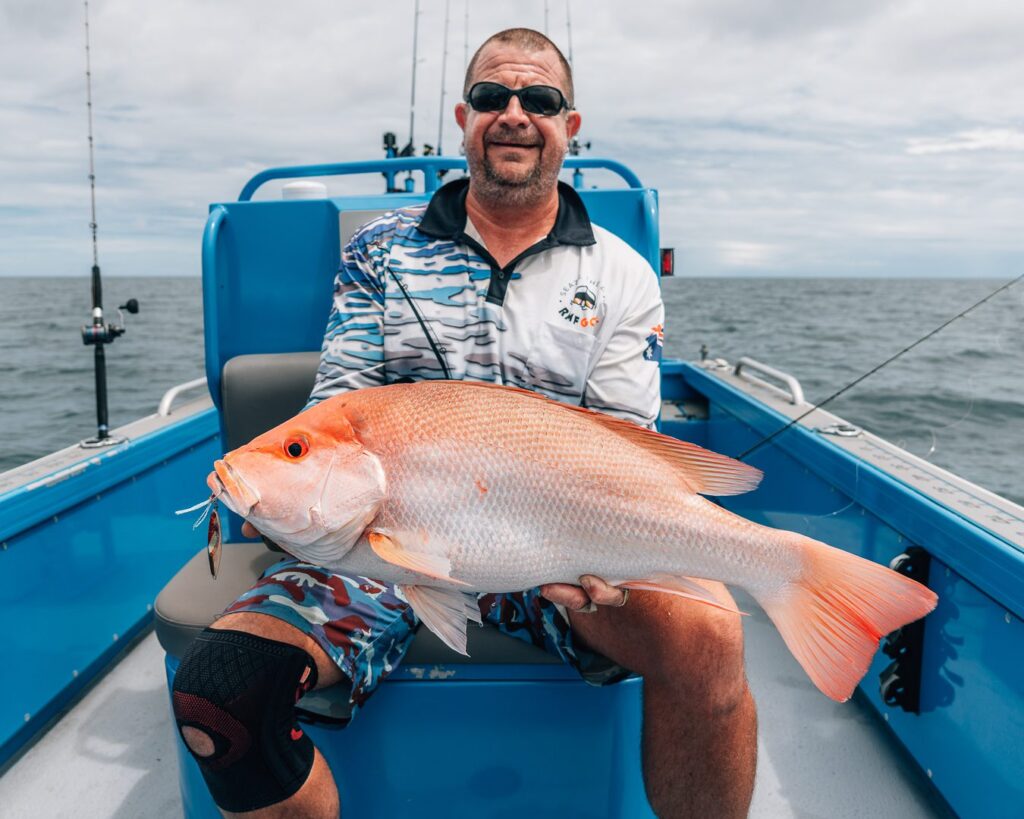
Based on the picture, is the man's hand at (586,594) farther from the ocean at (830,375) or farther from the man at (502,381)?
the ocean at (830,375)

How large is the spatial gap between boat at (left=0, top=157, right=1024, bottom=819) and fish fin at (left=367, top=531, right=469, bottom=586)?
529mm

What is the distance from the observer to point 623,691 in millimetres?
1837

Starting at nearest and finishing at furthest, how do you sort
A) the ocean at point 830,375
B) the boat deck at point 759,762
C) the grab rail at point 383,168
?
the boat deck at point 759,762 → the grab rail at point 383,168 → the ocean at point 830,375

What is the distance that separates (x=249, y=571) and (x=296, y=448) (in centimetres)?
97

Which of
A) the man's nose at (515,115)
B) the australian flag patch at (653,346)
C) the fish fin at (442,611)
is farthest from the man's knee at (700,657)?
the man's nose at (515,115)

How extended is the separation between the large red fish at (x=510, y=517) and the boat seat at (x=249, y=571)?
0.41 metres

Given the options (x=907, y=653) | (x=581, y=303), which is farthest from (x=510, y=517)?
(x=907, y=653)

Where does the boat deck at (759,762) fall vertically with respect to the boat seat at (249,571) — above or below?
below

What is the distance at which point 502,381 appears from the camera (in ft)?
6.67

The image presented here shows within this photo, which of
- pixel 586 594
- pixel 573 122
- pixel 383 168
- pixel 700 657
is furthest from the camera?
pixel 383 168

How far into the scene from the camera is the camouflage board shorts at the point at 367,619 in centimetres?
164

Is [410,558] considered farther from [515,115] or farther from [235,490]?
[515,115]

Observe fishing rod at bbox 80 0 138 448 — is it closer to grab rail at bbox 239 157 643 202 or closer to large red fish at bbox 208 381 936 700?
grab rail at bbox 239 157 643 202

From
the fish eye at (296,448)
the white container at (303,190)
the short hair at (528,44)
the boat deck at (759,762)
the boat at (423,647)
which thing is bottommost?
the boat deck at (759,762)
